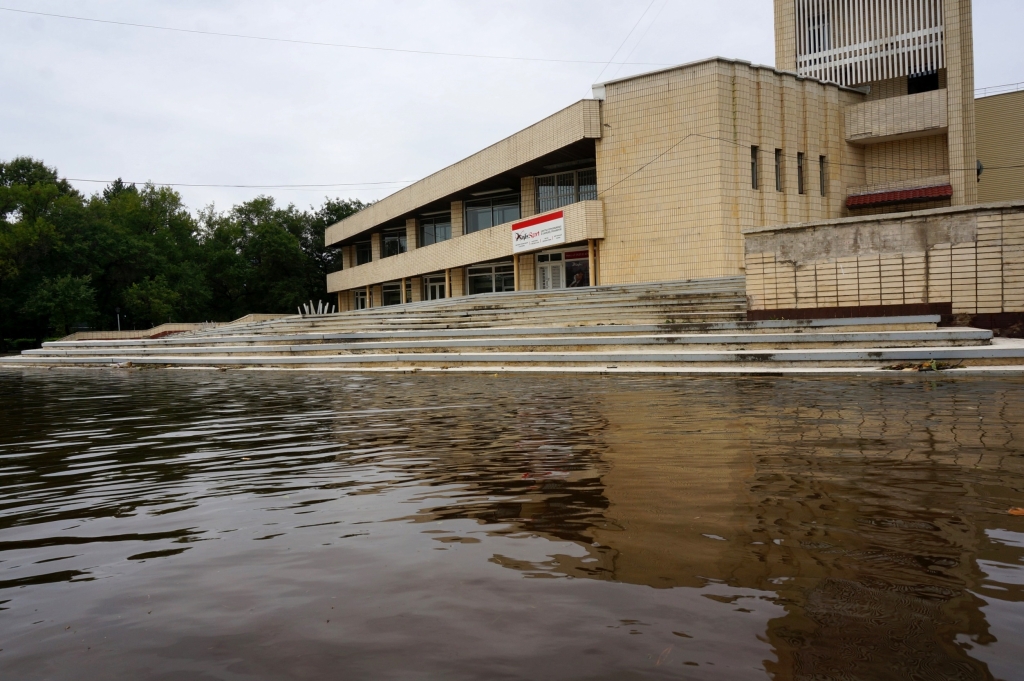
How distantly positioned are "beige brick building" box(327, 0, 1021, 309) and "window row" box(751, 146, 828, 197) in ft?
0.13

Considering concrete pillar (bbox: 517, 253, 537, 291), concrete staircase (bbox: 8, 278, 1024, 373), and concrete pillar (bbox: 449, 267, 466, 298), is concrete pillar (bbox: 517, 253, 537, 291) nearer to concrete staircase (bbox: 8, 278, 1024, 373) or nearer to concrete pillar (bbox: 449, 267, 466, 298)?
concrete pillar (bbox: 449, 267, 466, 298)

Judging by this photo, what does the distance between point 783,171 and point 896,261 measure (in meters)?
14.0

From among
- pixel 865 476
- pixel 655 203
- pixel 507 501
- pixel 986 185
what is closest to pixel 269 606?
pixel 507 501

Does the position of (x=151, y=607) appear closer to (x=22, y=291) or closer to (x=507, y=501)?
(x=507, y=501)

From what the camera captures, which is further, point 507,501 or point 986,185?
point 986,185

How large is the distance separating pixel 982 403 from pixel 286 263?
58.2 meters

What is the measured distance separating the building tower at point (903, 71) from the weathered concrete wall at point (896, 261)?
17135 mm

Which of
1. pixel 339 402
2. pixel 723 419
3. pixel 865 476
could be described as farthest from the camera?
pixel 339 402

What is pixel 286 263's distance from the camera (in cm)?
6019

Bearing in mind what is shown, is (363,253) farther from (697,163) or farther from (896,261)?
(896,261)

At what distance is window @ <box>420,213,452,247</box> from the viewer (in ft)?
136

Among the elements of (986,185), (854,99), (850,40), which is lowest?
(986,185)

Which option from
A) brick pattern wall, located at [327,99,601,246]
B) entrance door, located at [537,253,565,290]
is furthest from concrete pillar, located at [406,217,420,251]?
entrance door, located at [537,253,565,290]

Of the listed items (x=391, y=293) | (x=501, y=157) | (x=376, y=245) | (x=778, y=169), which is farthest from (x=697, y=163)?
(x=391, y=293)
